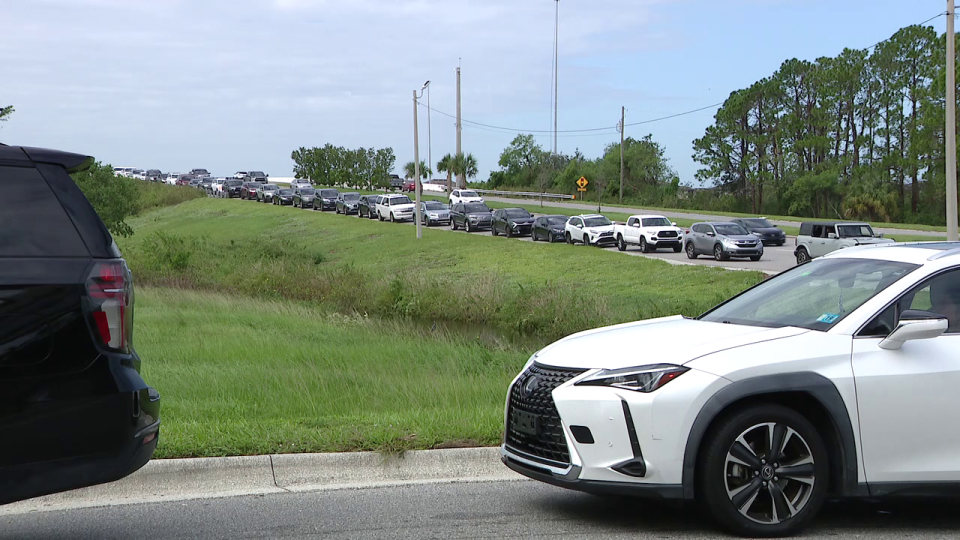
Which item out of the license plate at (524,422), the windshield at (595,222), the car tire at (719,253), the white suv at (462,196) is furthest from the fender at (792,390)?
the white suv at (462,196)

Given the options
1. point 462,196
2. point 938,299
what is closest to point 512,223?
point 462,196

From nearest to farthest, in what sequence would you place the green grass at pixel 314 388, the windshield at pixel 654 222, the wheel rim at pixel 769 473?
1. the wheel rim at pixel 769 473
2. the green grass at pixel 314 388
3. the windshield at pixel 654 222

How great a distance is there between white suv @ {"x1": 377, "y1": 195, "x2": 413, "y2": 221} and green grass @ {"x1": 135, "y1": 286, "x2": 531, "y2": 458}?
163 ft

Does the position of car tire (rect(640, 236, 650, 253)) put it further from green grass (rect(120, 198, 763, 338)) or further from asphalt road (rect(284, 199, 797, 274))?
green grass (rect(120, 198, 763, 338))

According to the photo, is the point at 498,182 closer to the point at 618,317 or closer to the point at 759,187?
the point at 759,187

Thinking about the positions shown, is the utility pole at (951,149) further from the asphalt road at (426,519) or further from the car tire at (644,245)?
the asphalt road at (426,519)

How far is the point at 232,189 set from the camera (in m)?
101

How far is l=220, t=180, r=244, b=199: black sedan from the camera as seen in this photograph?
330 ft

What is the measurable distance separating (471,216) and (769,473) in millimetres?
55974

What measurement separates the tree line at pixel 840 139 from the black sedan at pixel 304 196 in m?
39.3

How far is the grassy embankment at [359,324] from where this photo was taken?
7.57 m

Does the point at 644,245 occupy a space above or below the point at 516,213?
below

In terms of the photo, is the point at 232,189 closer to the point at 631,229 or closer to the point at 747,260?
the point at 631,229

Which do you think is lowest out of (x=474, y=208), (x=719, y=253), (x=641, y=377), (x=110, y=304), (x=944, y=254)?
(x=719, y=253)
